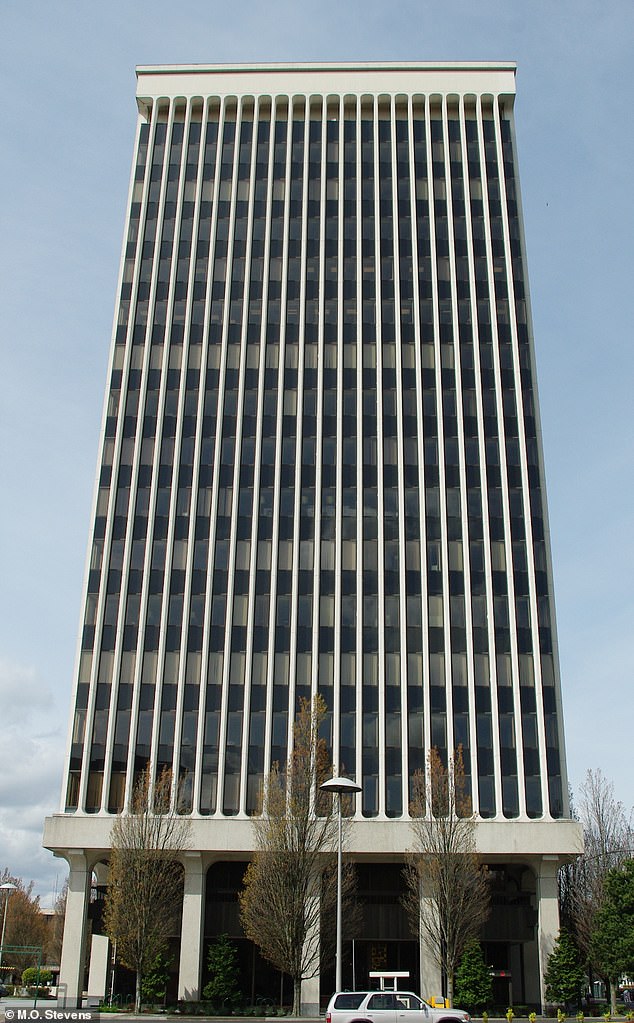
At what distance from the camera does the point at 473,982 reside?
46062 mm

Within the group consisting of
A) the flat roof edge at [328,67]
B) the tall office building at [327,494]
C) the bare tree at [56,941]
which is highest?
the flat roof edge at [328,67]

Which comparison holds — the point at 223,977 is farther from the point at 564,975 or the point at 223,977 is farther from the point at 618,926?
the point at 618,926

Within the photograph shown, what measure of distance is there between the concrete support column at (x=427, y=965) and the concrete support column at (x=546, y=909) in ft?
17.4

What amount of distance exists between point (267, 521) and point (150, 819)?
60.8 feet

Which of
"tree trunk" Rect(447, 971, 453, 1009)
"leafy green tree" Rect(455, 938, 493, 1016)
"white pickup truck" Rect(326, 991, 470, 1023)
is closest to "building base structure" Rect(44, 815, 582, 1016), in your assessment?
"tree trunk" Rect(447, 971, 453, 1009)

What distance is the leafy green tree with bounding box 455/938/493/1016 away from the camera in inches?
1794

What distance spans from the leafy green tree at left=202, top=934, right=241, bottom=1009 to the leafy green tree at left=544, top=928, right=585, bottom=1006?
15.3 m

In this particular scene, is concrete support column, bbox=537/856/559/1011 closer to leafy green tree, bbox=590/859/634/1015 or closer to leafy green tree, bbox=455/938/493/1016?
leafy green tree, bbox=590/859/634/1015

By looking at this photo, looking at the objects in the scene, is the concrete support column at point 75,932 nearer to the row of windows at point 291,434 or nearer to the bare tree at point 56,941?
the row of windows at point 291,434

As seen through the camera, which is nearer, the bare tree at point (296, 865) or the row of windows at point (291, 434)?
the bare tree at point (296, 865)

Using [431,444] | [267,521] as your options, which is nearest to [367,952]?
[267,521]

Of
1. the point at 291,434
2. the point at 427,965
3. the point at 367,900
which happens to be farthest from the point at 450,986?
the point at 291,434

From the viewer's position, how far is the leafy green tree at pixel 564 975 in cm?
4684

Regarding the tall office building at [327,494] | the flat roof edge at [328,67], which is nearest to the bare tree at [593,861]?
the tall office building at [327,494]
